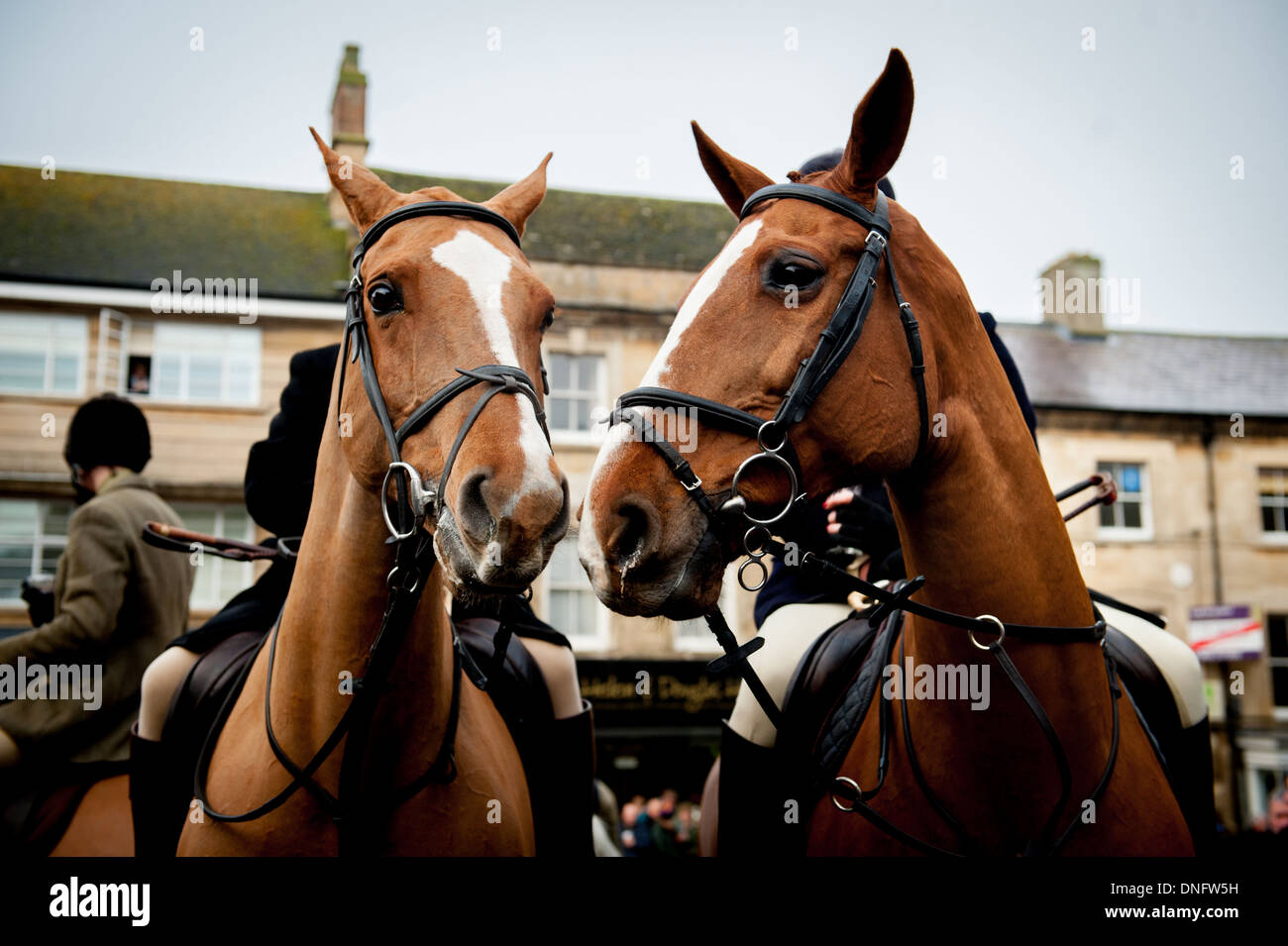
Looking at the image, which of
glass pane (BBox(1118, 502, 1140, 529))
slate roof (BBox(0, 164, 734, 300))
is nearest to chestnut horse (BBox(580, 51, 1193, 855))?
slate roof (BBox(0, 164, 734, 300))

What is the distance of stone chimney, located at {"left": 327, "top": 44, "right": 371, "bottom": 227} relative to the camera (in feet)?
67.4

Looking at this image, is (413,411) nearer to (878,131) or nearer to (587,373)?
(878,131)

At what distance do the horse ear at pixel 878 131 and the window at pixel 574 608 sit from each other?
15897 mm

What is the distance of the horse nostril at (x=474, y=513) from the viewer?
2.27m

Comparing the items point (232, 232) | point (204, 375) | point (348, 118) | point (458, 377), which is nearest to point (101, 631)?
point (458, 377)

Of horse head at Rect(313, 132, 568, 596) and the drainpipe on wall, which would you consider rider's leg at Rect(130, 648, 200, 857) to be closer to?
horse head at Rect(313, 132, 568, 596)

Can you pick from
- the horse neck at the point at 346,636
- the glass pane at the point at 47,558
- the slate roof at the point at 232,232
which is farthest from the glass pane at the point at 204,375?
the horse neck at the point at 346,636

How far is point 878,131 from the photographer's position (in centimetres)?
257

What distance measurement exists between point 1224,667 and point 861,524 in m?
22.1

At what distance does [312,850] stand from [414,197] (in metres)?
2.02

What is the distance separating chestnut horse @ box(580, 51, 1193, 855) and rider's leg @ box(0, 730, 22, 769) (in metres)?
3.65
